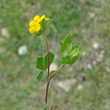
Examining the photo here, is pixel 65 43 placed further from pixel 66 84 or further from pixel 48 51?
pixel 66 84

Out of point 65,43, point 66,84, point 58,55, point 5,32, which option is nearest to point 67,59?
point 65,43

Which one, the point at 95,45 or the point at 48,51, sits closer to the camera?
the point at 48,51

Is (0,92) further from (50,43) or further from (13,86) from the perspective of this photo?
(50,43)

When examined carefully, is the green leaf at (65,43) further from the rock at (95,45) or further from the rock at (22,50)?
the rock at (22,50)

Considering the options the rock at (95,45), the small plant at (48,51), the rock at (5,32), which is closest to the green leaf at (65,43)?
the small plant at (48,51)

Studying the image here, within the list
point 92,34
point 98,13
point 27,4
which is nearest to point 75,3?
point 98,13

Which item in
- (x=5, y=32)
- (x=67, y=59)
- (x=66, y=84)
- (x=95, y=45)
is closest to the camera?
(x=67, y=59)

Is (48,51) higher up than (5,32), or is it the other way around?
(5,32)
